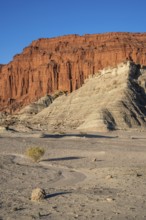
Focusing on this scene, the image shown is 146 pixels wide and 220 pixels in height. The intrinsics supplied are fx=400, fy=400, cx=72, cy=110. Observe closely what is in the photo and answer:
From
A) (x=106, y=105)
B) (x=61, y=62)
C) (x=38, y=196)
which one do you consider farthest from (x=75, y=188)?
(x=61, y=62)

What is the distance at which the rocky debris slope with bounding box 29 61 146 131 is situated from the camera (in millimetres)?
64312

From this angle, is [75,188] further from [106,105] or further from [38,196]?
[106,105]

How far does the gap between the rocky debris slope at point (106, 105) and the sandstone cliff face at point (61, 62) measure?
62.6 m

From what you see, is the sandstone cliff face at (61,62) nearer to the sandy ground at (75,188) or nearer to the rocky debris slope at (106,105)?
the rocky debris slope at (106,105)

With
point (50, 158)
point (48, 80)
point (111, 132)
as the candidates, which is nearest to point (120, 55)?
point (48, 80)

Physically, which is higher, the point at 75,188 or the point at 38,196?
the point at 38,196

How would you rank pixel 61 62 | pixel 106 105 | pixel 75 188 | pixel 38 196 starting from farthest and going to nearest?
pixel 61 62, pixel 106 105, pixel 75 188, pixel 38 196

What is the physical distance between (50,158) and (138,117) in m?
42.1

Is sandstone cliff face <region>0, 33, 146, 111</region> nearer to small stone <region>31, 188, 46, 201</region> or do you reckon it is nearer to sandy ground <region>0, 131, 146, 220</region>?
sandy ground <region>0, 131, 146, 220</region>

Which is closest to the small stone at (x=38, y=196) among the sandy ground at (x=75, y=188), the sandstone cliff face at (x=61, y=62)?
the sandy ground at (x=75, y=188)

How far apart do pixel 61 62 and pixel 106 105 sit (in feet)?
319

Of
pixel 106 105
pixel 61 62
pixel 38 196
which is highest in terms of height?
pixel 61 62

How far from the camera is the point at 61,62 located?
16438 centimetres

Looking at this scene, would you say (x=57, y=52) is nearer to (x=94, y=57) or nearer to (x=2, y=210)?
(x=94, y=57)
